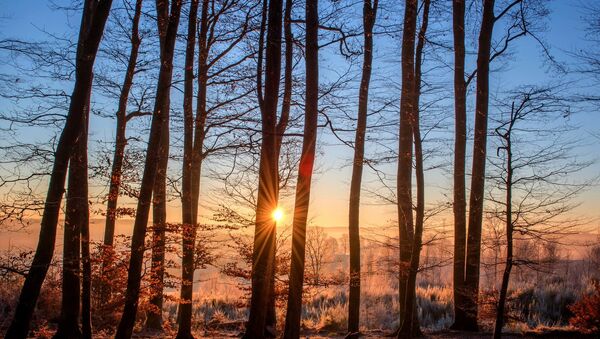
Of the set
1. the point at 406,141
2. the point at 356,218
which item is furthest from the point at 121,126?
the point at 406,141

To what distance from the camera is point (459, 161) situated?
12133 millimetres

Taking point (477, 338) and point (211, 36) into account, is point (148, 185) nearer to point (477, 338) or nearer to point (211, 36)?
point (211, 36)

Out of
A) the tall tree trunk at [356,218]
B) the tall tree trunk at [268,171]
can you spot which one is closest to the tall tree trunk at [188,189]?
the tall tree trunk at [268,171]

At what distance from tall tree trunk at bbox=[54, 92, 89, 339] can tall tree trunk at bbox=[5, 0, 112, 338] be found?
1108 mm

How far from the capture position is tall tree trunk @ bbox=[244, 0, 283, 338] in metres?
7.77

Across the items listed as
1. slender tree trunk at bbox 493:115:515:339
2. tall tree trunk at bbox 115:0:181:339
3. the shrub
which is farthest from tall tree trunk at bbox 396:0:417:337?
tall tree trunk at bbox 115:0:181:339

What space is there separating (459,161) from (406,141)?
1783 millimetres

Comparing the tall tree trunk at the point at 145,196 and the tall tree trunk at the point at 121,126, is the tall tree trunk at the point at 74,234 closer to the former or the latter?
the tall tree trunk at the point at 121,126

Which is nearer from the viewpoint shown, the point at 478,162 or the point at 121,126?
the point at 478,162

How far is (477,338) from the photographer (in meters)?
10.5

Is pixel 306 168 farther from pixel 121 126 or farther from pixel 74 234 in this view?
pixel 121 126

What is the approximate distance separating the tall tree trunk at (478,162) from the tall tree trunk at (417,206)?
139 cm

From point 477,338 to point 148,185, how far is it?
7657mm

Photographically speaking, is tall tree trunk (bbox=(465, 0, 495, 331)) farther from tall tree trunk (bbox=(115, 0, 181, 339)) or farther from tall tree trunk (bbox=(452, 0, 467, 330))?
tall tree trunk (bbox=(115, 0, 181, 339))
